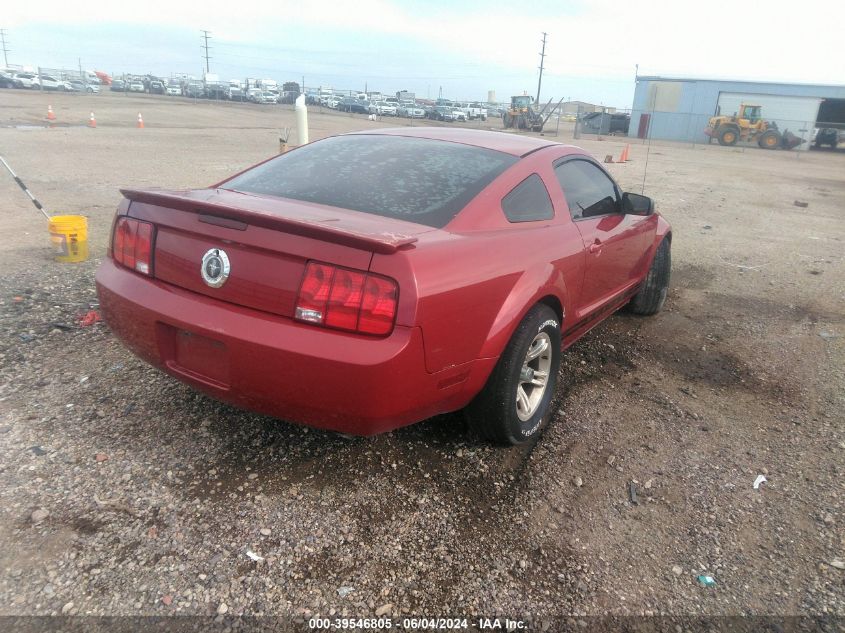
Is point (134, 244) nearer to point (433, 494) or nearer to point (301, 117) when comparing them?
point (433, 494)

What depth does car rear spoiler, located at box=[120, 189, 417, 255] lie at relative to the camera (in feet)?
7.27

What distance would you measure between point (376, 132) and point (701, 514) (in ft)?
9.13

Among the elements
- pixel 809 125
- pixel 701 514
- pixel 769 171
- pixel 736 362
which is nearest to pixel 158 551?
pixel 701 514

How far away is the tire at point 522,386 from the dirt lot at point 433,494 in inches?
6.3

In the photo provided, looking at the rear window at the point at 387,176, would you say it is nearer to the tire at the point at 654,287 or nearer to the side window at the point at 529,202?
the side window at the point at 529,202

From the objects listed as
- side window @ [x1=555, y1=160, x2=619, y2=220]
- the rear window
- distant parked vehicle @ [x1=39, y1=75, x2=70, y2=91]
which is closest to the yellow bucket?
the rear window

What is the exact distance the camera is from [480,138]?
362 cm

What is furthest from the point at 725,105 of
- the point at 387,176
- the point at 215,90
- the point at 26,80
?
the point at 26,80

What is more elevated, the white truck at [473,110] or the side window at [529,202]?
the white truck at [473,110]

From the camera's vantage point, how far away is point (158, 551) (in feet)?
7.42

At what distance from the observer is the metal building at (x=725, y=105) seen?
40250 mm

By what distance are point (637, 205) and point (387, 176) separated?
2.06 meters

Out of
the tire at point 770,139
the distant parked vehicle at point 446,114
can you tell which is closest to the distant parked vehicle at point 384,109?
the distant parked vehicle at point 446,114

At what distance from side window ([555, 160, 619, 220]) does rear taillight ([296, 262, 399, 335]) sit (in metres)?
1.69
